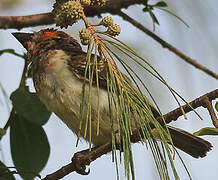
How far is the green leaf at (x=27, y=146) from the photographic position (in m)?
2.10

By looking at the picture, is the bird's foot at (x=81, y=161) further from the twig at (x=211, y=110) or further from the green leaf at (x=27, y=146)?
the twig at (x=211, y=110)

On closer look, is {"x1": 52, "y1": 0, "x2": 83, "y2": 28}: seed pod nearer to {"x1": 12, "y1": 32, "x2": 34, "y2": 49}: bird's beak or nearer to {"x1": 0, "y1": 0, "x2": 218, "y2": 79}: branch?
{"x1": 0, "y1": 0, "x2": 218, "y2": 79}: branch

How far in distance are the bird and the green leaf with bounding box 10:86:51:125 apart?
0.20 ft

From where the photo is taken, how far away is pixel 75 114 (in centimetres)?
222

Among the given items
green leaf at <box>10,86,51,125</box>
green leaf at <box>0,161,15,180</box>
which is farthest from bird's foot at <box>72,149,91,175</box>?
green leaf at <box>0,161,15,180</box>

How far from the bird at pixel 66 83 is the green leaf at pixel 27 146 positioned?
14cm

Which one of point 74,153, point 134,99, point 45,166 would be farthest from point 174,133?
point 134,99

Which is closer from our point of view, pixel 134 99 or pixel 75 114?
pixel 134 99

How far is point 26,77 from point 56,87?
11.9 inches

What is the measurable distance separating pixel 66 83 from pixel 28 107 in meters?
0.20

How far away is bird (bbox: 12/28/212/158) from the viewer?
7.08ft

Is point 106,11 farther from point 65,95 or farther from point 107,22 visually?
point 107,22

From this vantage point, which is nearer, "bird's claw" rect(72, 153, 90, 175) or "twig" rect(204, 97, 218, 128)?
"twig" rect(204, 97, 218, 128)

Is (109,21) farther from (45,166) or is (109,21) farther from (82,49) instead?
(82,49)
